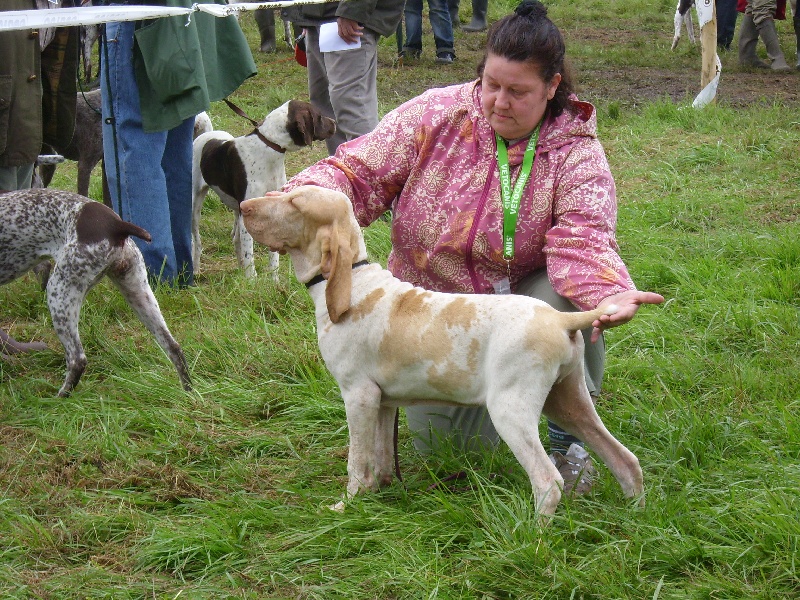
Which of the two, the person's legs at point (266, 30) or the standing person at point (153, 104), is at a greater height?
the standing person at point (153, 104)

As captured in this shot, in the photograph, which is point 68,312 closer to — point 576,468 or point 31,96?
point 31,96

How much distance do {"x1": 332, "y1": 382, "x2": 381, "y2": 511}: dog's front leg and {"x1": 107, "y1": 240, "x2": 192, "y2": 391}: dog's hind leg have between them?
1373mm

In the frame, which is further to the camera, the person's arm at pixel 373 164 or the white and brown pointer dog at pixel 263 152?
the white and brown pointer dog at pixel 263 152

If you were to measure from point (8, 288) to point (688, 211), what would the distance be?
13.0ft

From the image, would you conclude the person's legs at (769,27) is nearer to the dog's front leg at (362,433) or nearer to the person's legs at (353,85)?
the person's legs at (353,85)

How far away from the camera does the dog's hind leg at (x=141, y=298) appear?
4.20 m

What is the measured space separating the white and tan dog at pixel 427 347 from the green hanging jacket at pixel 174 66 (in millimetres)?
2325

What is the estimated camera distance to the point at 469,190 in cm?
321

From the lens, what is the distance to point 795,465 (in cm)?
296

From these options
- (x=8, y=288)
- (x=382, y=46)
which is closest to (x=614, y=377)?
(x=8, y=288)

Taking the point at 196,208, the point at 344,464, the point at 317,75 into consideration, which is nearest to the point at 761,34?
the point at 317,75

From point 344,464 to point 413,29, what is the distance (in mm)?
9578

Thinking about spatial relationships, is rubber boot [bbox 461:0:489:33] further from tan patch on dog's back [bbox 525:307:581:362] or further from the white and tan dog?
A: tan patch on dog's back [bbox 525:307:581:362]

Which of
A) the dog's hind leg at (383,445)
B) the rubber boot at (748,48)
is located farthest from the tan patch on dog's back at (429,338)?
the rubber boot at (748,48)
